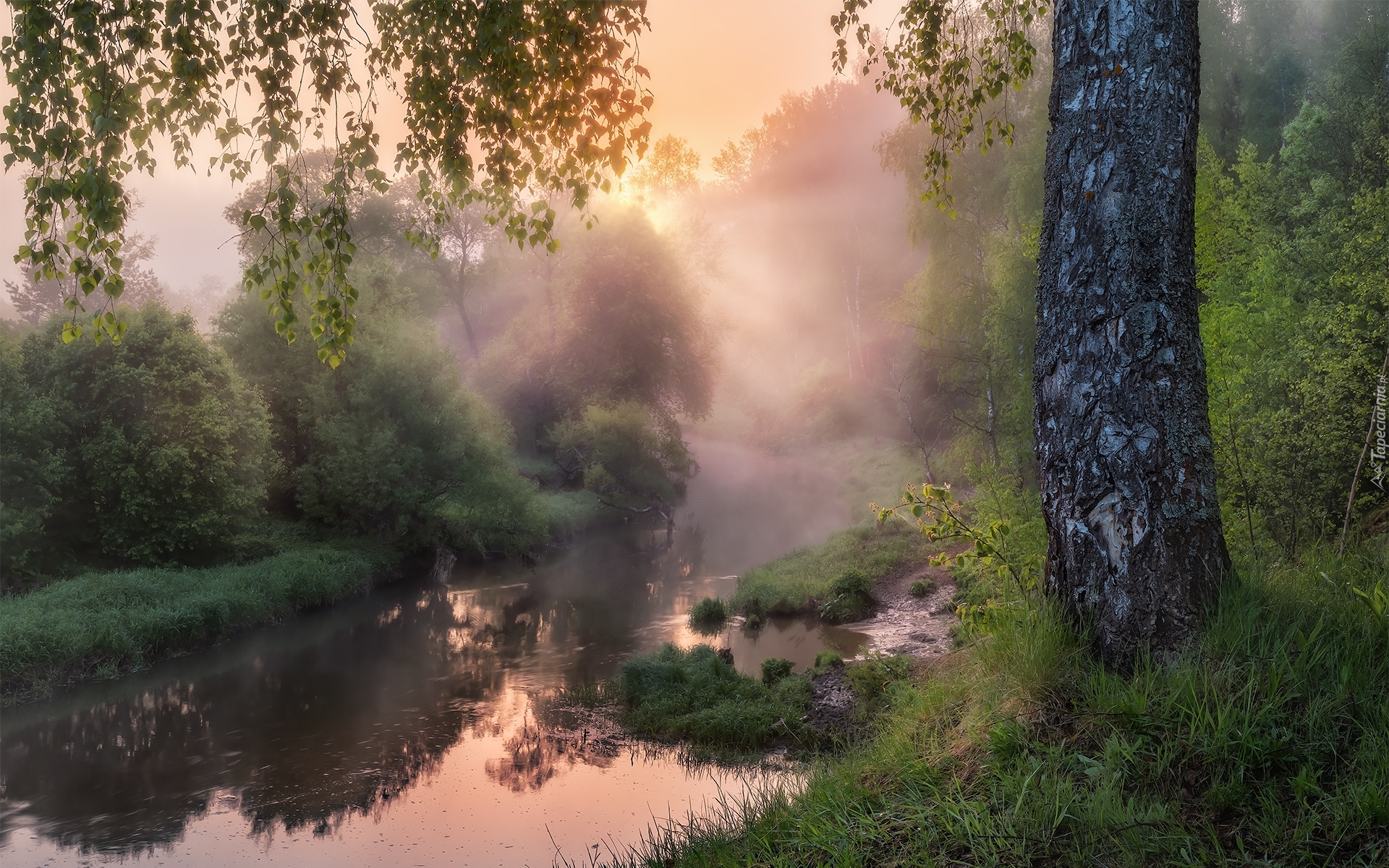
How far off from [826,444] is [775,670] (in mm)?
26593

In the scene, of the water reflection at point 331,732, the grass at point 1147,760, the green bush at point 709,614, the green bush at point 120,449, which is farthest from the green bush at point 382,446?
the grass at point 1147,760

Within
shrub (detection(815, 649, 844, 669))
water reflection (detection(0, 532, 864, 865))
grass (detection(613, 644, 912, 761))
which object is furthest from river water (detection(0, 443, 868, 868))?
shrub (detection(815, 649, 844, 669))

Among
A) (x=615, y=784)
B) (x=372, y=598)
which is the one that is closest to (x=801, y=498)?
A: (x=372, y=598)

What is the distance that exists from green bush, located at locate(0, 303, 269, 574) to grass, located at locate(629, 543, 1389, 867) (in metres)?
16.2

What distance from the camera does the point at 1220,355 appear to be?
742cm

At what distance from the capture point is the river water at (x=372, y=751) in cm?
735

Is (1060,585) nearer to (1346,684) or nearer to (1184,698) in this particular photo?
(1184,698)

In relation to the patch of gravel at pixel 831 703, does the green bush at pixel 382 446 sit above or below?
above

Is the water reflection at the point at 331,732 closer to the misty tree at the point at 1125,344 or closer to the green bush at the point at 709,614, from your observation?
the green bush at the point at 709,614

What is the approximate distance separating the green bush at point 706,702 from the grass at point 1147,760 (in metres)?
5.31

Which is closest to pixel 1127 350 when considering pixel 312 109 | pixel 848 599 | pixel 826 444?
pixel 312 109

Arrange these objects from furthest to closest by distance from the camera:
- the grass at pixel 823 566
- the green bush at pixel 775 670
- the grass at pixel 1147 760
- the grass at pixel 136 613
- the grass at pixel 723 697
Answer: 1. the grass at pixel 823 566
2. the grass at pixel 136 613
3. the green bush at pixel 775 670
4. the grass at pixel 723 697
5. the grass at pixel 1147 760

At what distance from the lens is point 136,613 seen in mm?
13422

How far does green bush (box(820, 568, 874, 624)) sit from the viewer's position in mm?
14031
